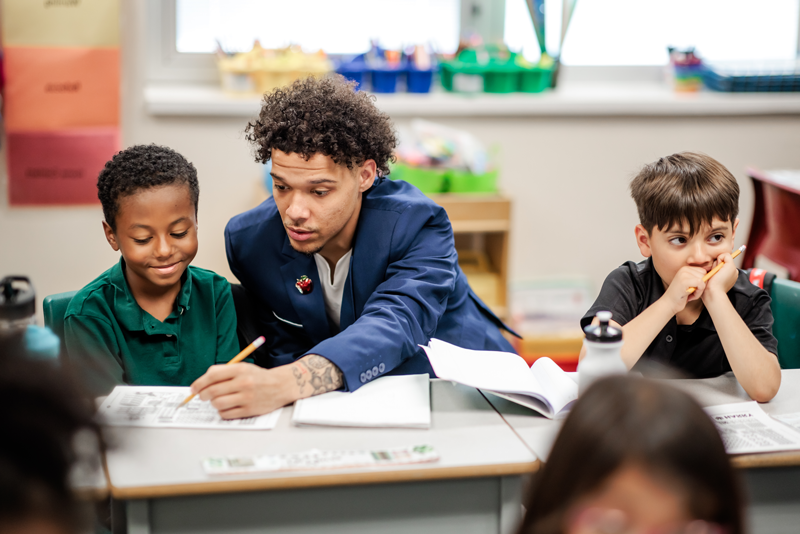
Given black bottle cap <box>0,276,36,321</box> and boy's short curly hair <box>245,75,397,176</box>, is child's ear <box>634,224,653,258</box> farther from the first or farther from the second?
black bottle cap <box>0,276,36,321</box>

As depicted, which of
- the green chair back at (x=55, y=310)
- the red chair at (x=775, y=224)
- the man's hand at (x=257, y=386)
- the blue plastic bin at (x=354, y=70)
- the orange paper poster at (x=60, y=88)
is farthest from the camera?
the blue plastic bin at (x=354, y=70)

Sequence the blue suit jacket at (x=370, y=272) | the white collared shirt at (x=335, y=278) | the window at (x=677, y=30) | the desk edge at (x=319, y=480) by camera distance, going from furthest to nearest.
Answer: the window at (x=677, y=30) < the white collared shirt at (x=335, y=278) < the blue suit jacket at (x=370, y=272) < the desk edge at (x=319, y=480)

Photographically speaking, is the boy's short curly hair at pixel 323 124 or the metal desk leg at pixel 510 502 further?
the boy's short curly hair at pixel 323 124

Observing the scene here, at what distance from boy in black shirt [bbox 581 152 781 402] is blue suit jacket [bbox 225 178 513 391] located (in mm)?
369

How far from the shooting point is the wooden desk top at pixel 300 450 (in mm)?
1058

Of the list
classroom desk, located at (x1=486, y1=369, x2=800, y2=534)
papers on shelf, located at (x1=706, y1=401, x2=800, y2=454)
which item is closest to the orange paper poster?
classroom desk, located at (x1=486, y1=369, x2=800, y2=534)

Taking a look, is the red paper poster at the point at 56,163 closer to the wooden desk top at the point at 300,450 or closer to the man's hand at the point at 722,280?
the wooden desk top at the point at 300,450

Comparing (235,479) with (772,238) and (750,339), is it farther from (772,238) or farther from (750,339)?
(772,238)

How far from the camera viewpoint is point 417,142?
301 cm

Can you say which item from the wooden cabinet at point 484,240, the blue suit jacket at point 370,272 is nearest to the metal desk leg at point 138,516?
the blue suit jacket at point 370,272

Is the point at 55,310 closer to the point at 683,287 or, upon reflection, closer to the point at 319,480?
the point at 319,480

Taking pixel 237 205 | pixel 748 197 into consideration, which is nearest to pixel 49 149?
pixel 237 205

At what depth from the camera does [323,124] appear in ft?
5.20

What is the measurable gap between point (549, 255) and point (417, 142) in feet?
2.92
